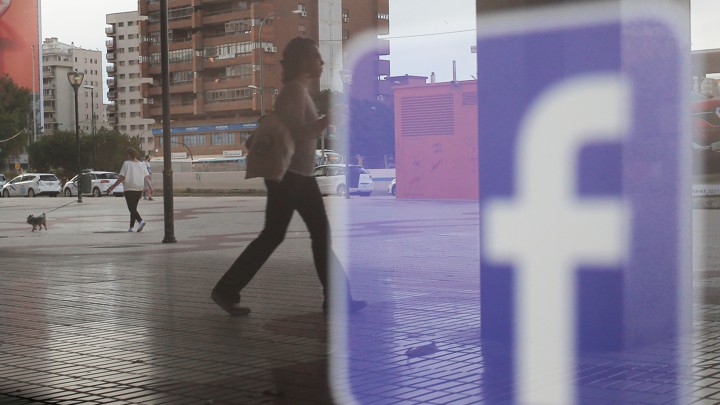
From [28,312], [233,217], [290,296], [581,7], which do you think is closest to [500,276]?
[581,7]

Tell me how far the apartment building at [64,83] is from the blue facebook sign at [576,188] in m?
116

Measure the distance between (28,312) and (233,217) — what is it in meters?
16.9

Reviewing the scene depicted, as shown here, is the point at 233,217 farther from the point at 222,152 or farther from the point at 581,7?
the point at 222,152

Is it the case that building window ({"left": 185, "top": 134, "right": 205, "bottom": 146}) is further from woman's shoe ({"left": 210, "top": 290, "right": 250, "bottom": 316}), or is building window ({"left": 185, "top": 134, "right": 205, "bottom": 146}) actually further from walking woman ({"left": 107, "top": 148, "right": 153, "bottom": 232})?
woman's shoe ({"left": 210, "top": 290, "right": 250, "bottom": 316})

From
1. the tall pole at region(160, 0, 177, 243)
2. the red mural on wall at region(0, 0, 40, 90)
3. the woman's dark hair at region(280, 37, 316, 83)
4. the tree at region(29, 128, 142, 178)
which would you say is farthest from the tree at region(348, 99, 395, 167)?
the tree at region(29, 128, 142, 178)

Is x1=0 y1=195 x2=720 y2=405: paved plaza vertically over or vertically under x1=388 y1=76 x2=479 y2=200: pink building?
under

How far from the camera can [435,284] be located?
28.9ft

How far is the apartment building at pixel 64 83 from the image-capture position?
436 feet

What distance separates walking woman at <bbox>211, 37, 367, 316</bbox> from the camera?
266 inches

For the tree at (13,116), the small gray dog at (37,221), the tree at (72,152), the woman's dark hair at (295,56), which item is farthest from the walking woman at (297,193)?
the tree at (72,152)

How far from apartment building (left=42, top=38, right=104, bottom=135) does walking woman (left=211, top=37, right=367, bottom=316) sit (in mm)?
→ 114521

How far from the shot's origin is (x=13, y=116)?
7175cm

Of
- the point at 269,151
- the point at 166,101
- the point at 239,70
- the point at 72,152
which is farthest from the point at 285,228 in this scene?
the point at 72,152

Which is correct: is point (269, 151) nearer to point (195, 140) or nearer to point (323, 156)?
point (323, 156)
